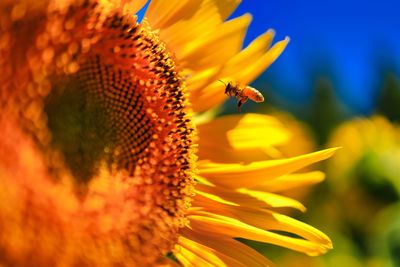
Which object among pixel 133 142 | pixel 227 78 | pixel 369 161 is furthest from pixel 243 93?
pixel 369 161

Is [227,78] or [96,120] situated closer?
[96,120]

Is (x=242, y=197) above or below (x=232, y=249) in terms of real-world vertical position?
above

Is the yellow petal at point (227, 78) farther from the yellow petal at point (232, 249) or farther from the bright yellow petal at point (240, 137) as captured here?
the yellow petal at point (232, 249)

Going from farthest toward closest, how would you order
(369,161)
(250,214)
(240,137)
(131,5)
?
(369,161) → (240,137) → (250,214) → (131,5)

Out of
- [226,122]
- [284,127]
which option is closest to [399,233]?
[284,127]

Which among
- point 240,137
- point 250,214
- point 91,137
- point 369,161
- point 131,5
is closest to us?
point 91,137

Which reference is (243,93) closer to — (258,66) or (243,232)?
(258,66)

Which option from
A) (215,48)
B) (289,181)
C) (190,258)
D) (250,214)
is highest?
(215,48)

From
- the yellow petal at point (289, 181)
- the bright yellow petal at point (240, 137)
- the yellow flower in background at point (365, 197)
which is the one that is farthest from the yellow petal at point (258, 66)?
the yellow flower in background at point (365, 197)

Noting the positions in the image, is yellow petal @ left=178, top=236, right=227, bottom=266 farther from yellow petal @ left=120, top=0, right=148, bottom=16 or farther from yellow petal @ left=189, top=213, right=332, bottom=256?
yellow petal @ left=120, top=0, right=148, bottom=16
